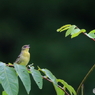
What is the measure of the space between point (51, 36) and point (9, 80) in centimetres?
468

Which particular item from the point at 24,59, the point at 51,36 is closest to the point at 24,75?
the point at 24,59

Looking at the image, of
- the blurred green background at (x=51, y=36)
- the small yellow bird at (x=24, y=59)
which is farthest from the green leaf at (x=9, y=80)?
the blurred green background at (x=51, y=36)

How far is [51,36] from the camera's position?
5.68 meters

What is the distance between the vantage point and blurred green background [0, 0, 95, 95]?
5298mm

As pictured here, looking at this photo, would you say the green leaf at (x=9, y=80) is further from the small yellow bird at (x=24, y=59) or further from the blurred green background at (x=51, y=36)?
→ the blurred green background at (x=51, y=36)

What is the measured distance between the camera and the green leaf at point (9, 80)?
3.20ft

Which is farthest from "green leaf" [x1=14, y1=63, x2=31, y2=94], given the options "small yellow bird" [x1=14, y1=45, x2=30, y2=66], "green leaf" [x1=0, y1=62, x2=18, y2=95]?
"small yellow bird" [x1=14, y1=45, x2=30, y2=66]

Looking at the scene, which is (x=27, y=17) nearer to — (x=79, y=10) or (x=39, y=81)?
(x=79, y=10)

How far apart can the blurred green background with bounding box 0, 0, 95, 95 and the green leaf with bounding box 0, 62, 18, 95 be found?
13.1 ft

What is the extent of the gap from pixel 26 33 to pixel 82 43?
2.75ft

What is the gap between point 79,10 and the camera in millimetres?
6047

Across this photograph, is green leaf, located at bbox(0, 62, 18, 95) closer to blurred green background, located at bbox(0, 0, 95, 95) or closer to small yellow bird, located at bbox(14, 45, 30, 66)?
small yellow bird, located at bbox(14, 45, 30, 66)

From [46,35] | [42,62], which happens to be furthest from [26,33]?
[42,62]

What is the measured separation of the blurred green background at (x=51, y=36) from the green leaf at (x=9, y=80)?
4.00 metres
